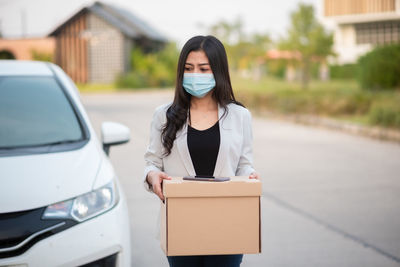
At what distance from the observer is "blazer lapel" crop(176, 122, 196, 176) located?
2.91 m

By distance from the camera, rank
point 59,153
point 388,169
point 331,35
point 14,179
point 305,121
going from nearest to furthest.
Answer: point 14,179 → point 59,153 → point 388,169 → point 305,121 → point 331,35

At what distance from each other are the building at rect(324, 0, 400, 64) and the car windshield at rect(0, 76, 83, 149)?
44.2 meters

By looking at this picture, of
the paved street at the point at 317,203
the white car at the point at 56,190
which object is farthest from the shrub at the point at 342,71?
the white car at the point at 56,190

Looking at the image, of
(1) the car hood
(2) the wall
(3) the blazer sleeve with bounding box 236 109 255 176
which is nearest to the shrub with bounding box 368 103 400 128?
(1) the car hood

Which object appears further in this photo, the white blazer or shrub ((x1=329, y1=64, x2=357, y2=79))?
shrub ((x1=329, y1=64, x2=357, y2=79))

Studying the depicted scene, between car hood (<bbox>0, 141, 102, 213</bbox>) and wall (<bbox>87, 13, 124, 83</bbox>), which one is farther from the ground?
wall (<bbox>87, 13, 124, 83</bbox>)

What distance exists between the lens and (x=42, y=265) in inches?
126

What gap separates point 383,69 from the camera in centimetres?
2356

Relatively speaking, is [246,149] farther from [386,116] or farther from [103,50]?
[103,50]

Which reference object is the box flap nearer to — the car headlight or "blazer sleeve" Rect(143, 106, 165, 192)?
"blazer sleeve" Rect(143, 106, 165, 192)

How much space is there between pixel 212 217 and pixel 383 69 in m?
22.4

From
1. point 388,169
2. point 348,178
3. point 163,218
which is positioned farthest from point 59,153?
point 388,169

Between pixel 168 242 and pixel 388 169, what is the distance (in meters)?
7.60

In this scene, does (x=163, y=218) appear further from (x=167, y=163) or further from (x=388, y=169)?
(x=388, y=169)
